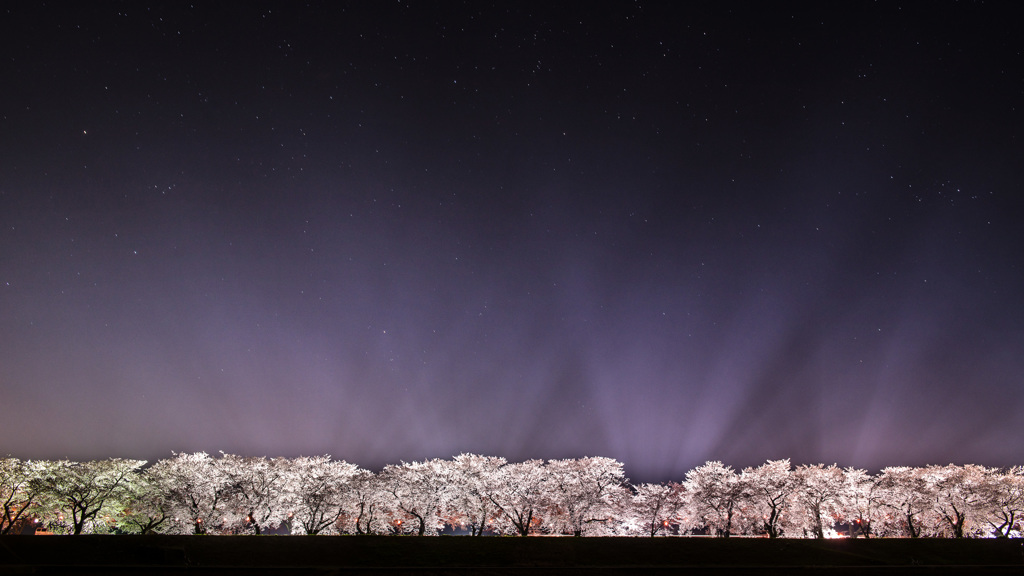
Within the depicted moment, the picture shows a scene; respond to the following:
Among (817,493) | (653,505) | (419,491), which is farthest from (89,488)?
(817,493)

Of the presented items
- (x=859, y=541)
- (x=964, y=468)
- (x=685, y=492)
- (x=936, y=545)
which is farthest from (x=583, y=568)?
(x=964, y=468)

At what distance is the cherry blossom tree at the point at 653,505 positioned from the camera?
5353 cm

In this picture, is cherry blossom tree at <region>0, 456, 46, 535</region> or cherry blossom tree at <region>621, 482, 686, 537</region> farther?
cherry blossom tree at <region>621, 482, 686, 537</region>

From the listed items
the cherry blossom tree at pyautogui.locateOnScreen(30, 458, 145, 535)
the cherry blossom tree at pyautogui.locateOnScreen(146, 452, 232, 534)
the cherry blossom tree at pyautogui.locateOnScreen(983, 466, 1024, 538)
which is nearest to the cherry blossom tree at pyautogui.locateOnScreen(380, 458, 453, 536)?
the cherry blossom tree at pyautogui.locateOnScreen(146, 452, 232, 534)

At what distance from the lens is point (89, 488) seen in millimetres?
41938

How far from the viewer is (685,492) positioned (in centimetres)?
5422

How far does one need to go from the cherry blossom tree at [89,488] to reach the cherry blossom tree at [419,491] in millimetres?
22010

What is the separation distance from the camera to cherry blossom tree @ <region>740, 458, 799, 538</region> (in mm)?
47688

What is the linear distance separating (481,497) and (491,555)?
22.5 meters

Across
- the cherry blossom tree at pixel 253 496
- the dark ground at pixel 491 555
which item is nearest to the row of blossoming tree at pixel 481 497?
the cherry blossom tree at pixel 253 496

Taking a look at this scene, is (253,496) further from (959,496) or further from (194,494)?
(959,496)

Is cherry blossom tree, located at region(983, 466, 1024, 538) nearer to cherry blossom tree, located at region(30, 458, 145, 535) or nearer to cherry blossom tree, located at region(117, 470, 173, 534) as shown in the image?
cherry blossom tree, located at region(117, 470, 173, 534)

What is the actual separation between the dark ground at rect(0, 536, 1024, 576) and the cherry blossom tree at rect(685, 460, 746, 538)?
15.8 metres

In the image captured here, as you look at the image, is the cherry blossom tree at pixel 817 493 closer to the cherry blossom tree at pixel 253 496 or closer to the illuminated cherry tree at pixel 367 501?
the illuminated cherry tree at pixel 367 501
